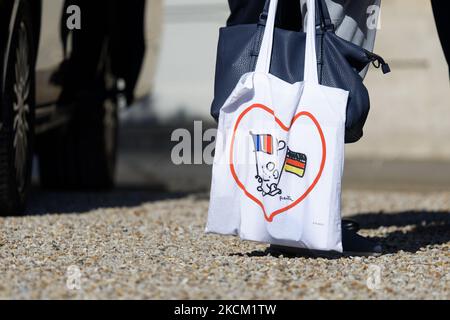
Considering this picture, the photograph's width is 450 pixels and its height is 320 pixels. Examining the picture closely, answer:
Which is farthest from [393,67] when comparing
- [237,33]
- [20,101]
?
[237,33]

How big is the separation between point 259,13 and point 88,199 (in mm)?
2607

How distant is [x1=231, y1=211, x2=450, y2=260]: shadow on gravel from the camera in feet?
12.9

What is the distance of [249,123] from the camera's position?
352cm

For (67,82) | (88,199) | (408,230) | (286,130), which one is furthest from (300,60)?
(88,199)

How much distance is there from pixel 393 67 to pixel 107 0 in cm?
433

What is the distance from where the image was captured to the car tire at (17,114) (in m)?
4.58

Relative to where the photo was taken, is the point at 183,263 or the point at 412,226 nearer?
the point at 183,263

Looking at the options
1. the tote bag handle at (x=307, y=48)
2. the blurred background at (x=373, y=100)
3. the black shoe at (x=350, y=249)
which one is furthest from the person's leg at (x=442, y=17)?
the blurred background at (x=373, y=100)

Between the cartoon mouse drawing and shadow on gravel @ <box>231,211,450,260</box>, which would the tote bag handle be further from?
shadow on gravel @ <box>231,211,450,260</box>

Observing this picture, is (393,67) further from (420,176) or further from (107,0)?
(107,0)

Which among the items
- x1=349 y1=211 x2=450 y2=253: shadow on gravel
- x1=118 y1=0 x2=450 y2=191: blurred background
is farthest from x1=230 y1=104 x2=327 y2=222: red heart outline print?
x1=118 y1=0 x2=450 y2=191: blurred background

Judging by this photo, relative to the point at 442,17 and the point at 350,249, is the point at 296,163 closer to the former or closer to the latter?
the point at 350,249

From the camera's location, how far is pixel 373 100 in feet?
32.1

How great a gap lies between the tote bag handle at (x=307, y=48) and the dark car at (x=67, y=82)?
4.65ft
